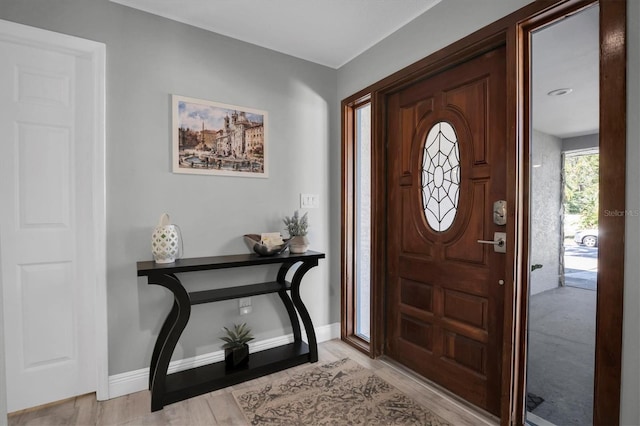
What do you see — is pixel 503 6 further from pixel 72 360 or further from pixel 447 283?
pixel 72 360

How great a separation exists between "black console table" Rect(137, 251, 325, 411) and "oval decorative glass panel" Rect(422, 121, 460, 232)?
35.7 inches

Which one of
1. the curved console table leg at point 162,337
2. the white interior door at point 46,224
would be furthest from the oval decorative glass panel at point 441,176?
the white interior door at point 46,224

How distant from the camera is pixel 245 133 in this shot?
8.25 feet

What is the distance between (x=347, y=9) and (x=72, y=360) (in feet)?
9.34

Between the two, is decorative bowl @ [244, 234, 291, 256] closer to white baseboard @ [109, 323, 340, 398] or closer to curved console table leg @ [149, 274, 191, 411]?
curved console table leg @ [149, 274, 191, 411]

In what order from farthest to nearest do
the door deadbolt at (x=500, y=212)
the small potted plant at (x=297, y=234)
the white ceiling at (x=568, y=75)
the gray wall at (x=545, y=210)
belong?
the small potted plant at (x=297, y=234) → the door deadbolt at (x=500, y=212) → the gray wall at (x=545, y=210) → the white ceiling at (x=568, y=75)

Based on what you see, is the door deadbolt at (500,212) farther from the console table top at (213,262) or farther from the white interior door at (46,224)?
the white interior door at (46,224)

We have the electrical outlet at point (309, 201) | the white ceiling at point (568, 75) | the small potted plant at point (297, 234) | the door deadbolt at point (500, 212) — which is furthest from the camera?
the electrical outlet at point (309, 201)

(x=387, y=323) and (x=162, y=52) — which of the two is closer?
(x=162, y=52)

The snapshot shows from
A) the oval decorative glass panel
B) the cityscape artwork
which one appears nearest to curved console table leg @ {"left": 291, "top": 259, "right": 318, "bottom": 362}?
the cityscape artwork

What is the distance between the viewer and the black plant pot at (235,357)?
2.29 m

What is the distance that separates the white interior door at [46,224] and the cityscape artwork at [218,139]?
521 millimetres

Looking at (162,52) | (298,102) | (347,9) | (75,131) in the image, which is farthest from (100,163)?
(347,9)

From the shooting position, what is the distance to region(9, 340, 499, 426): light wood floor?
1826mm
